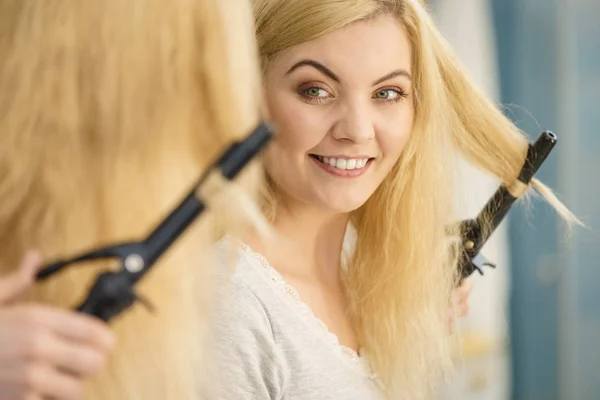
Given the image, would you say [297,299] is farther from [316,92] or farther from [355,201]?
[316,92]

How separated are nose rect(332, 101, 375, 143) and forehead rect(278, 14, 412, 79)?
0.12ft

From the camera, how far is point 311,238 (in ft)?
3.43

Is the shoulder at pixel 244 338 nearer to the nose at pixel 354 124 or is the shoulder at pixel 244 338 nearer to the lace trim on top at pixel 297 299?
the lace trim on top at pixel 297 299

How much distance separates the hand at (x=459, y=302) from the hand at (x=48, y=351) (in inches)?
29.1

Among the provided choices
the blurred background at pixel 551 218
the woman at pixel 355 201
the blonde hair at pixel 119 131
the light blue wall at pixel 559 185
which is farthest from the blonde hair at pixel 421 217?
the light blue wall at pixel 559 185

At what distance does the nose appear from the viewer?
92 cm

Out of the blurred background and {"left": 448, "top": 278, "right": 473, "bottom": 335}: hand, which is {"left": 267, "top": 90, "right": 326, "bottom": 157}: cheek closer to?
{"left": 448, "top": 278, "right": 473, "bottom": 335}: hand

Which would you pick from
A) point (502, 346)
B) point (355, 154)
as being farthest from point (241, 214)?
point (502, 346)

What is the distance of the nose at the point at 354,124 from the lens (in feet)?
3.01

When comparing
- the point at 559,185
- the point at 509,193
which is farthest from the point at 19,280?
the point at 559,185

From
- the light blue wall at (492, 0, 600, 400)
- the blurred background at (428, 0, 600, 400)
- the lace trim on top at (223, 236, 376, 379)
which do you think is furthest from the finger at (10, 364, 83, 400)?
the light blue wall at (492, 0, 600, 400)

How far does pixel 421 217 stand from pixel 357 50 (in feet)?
0.97

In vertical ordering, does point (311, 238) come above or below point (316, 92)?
below

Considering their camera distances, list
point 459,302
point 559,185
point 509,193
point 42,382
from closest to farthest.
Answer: point 42,382 < point 509,193 < point 459,302 < point 559,185
